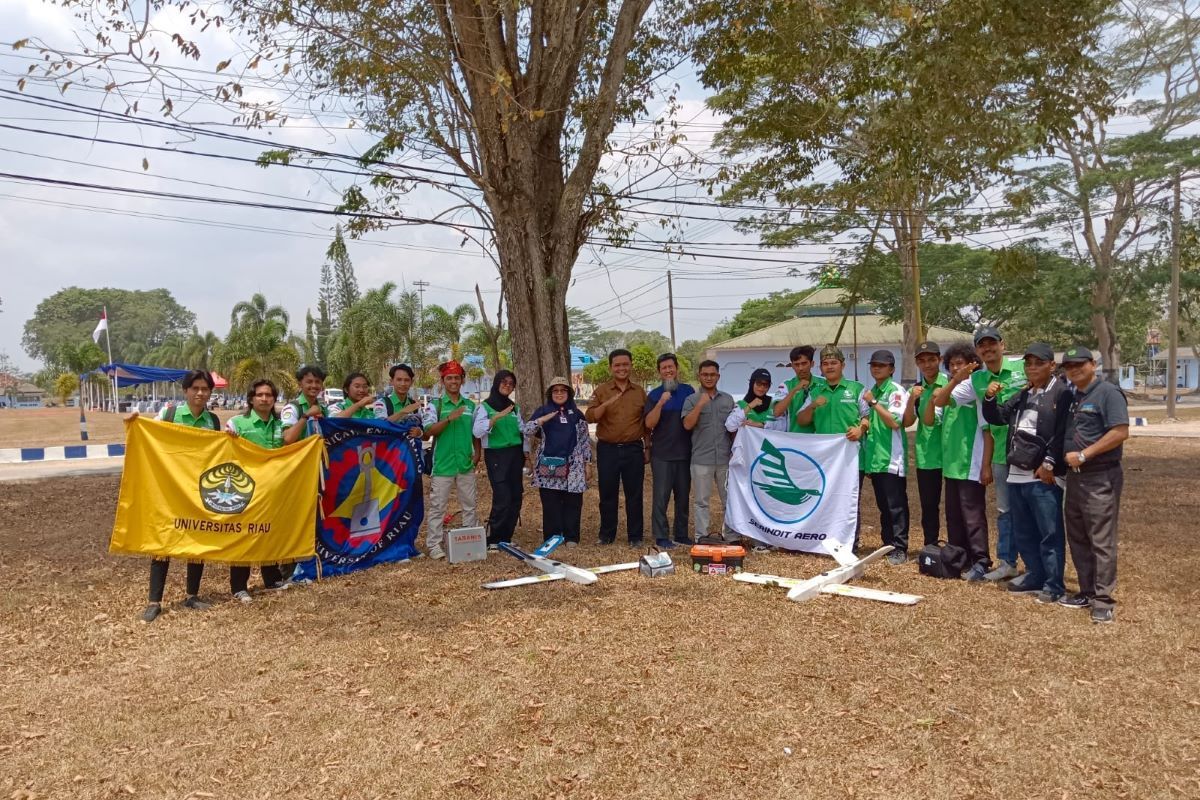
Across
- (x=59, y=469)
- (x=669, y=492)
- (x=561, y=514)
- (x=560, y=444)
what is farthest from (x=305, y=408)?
(x=59, y=469)

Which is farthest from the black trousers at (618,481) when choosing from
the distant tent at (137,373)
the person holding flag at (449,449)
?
the distant tent at (137,373)

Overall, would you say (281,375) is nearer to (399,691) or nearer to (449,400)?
(449,400)

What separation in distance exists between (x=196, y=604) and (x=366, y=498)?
163cm

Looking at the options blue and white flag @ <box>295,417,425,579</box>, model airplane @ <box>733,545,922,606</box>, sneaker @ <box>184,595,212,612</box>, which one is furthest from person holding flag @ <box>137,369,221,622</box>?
model airplane @ <box>733,545,922,606</box>

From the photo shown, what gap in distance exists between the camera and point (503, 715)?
3998mm

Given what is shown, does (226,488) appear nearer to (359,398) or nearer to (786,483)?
(359,398)

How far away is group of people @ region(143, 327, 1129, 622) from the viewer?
544cm

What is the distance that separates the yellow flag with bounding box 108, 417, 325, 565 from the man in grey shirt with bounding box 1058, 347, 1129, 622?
568cm

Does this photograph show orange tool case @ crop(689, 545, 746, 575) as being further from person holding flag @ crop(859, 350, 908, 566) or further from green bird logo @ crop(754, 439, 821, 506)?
person holding flag @ crop(859, 350, 908, 566)

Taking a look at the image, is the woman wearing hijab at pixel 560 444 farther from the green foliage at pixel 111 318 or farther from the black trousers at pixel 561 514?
the green foliage at pixel 111 318

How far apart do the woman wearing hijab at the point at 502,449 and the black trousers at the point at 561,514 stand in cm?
31

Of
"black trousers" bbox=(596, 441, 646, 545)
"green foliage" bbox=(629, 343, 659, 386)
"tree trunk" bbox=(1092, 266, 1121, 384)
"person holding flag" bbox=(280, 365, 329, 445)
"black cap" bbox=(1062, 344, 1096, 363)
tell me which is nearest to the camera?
"black cap" bbox=(1062, 344, 1096, 363)

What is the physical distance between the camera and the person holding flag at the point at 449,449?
7289 mm

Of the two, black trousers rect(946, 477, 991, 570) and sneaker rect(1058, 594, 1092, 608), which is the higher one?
black trousers rect(946, 477, 991, 570)
